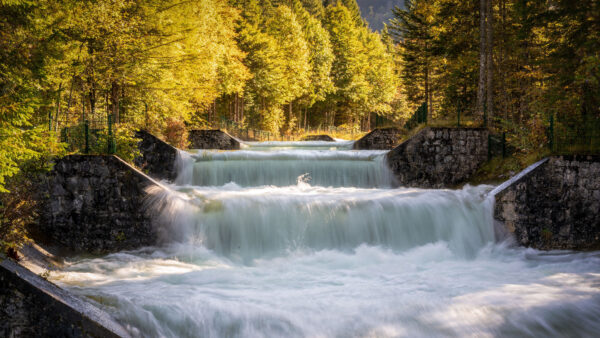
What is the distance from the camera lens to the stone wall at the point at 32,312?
5.38 metres

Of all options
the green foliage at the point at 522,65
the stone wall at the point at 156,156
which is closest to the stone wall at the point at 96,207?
the stone wall at the point at 156,156

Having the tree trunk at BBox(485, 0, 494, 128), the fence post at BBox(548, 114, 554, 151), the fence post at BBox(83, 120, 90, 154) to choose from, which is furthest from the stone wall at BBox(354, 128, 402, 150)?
the fence post at BBox(83, 120, 90, 154)

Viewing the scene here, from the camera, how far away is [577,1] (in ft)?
40.4

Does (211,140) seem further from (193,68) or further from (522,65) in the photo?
(522,65)

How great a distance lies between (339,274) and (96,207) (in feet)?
22.1

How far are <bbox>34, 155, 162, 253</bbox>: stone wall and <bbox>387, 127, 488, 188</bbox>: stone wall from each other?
965 centimetres

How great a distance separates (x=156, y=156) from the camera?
15.6m

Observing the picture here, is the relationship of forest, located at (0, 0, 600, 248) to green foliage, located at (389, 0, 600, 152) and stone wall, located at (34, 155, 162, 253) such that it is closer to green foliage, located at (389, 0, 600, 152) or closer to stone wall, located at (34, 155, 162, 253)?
green foliage, located at (389, 0, 600, 152)

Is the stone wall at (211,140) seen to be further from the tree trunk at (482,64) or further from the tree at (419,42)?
the tree at (419,42)

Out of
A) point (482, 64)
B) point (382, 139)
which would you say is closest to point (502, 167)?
point (482, 64)

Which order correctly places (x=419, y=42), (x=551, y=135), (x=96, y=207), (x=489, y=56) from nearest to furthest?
(x=96, y=207) → (x=551, y=135) → (x=489, y=56) → (x=419, y=42)

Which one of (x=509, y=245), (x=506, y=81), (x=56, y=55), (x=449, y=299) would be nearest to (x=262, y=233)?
(x=449, y=299)

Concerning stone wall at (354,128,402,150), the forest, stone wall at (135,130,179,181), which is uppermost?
the forest

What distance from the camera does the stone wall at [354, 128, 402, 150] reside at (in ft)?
82.5
